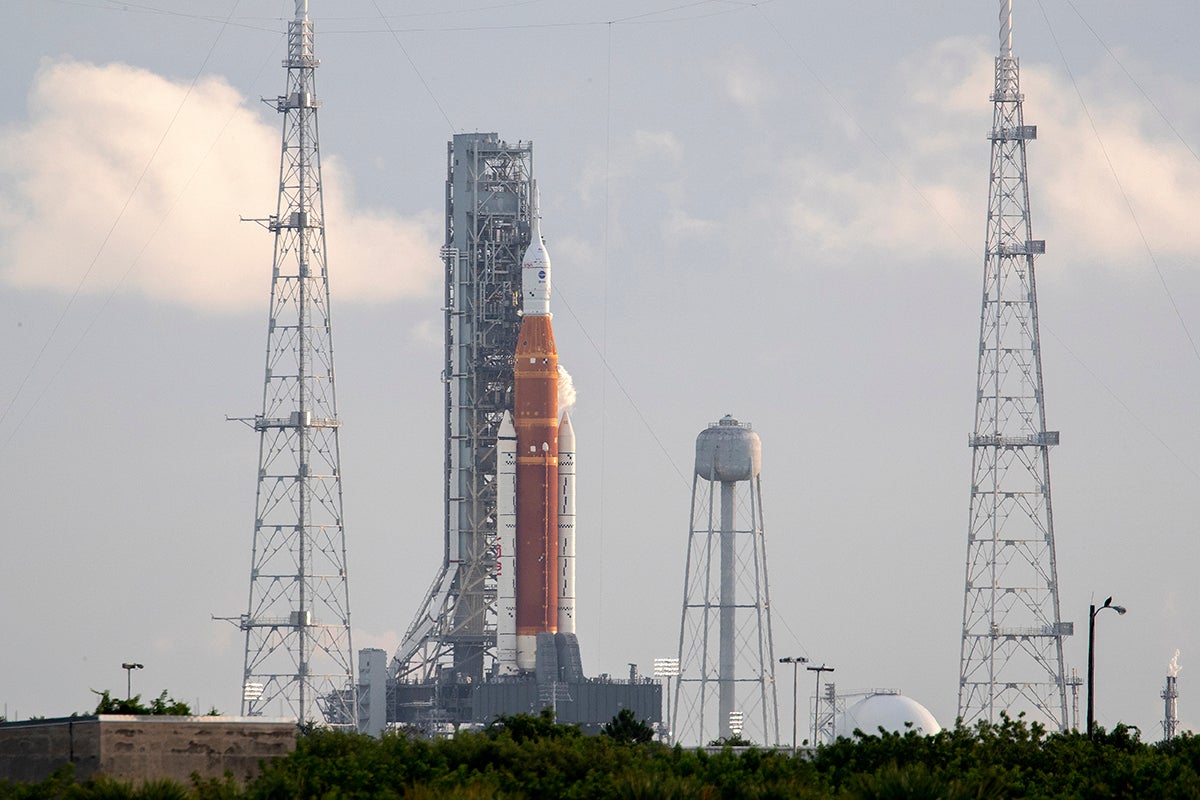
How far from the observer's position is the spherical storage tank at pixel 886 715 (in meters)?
134

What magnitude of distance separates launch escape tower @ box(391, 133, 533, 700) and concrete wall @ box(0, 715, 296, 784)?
244 feet

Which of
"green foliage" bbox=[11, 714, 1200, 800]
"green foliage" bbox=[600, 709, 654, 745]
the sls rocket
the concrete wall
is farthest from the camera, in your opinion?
the sls rocket

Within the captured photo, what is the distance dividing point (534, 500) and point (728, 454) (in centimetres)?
1425

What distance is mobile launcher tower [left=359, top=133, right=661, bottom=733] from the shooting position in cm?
12812

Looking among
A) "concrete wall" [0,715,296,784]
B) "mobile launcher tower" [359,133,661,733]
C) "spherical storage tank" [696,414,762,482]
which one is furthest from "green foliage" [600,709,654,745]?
"concrete wall" [0,715,296,784]

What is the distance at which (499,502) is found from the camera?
128750mm

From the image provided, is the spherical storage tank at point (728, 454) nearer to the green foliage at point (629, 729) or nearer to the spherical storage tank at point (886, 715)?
the spherical storage tank at point (886, 715)

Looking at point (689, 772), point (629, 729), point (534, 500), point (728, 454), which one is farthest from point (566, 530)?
point (689, 772)

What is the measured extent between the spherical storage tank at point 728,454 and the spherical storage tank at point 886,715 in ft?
48.5

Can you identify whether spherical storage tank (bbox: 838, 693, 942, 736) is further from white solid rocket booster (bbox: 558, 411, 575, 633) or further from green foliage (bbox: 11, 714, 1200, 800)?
green foliage (bbox: 11, 714, 1200, 800)

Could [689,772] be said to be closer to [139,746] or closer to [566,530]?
[139,746]

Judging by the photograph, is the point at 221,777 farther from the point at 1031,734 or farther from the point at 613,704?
the point at 613,704

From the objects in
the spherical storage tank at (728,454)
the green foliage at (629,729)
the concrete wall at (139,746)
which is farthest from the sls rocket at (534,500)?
the concrete wall at (139,746)

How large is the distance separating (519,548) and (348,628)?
733 inches
